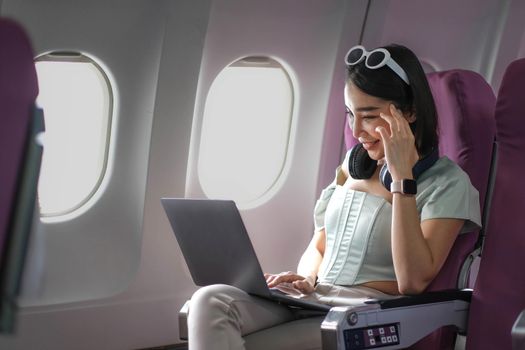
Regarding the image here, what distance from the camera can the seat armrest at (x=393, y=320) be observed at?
273 cm

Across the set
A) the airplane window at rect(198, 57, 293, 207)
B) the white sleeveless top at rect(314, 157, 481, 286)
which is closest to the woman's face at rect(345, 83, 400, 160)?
the white sleeveless top at rect(314, 157, 481, 286)

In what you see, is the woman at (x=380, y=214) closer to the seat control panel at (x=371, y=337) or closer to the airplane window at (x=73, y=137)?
the seat control panel at (x=371, y=337)

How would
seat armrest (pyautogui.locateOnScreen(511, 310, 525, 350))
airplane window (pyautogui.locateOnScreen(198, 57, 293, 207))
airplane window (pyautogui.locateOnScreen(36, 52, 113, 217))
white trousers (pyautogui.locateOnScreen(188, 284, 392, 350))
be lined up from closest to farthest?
seat armrest (pyautogui.locateOnScreen(511, 310, 525, 350)), white trousers (pyautogui.locateOnScreen(188, 284, 392, 350)), airplane window (pyautogui.locateOnScreen(36, 52, 113, 217)), airplane window (pyautogui.locateOnScreen(198, 57, 293, 207))

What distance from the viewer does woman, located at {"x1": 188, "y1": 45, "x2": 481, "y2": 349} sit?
305cm

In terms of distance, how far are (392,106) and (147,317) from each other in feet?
5.24

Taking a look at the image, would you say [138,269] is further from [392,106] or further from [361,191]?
[392,106]

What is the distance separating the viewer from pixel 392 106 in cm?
323

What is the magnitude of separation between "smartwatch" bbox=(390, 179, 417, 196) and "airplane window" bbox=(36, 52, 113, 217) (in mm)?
1424

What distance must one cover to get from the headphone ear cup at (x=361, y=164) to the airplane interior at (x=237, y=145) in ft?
0.81

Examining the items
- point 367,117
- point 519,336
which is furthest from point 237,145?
point 519,336

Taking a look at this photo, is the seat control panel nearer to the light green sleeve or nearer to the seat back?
the light green sleeve

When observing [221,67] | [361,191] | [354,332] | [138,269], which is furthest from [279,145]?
[354,332]

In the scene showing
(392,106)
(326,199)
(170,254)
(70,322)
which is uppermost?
(392,106)

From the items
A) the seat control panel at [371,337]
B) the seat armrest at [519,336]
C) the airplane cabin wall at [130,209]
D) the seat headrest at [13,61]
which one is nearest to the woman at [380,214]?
the seat control panel at [371,337]
